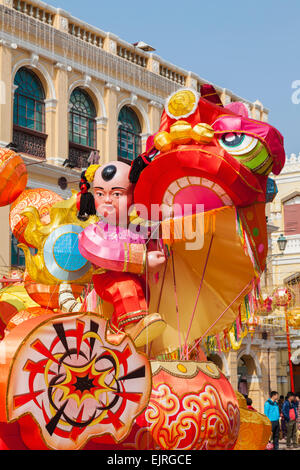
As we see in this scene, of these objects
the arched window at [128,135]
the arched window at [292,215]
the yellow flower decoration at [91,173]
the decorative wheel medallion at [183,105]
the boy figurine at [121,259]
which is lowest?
the boy figurine at [121,259]

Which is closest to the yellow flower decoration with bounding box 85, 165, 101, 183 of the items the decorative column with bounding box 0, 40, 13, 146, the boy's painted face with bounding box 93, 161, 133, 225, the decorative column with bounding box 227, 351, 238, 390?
the boy's painted face with bounding box 93, 161, 133, 225

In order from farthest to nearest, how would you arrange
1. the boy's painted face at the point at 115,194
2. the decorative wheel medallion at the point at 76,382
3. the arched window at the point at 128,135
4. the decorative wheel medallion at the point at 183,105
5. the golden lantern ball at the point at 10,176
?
the arched window at the point at 128,135 → the golden lantern ball at the point at 10,176 → the boy's painted face at the point at 115,194 → the decorative wheel medallion at the point at 183,105 → the decorative wheel medallion at the point at 76,382

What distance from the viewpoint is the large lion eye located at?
622cm

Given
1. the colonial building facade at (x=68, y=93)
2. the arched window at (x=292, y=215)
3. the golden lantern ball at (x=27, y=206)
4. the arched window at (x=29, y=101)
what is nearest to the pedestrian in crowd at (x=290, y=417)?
the colonial building facade at (x=68, y=93)

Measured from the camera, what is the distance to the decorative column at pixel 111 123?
20.2 metres

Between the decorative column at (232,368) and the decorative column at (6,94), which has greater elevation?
the decorative column at (6,94)

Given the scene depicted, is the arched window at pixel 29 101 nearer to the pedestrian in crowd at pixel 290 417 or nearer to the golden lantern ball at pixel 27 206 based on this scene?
the pedestrian in crowd at pixel 290 417

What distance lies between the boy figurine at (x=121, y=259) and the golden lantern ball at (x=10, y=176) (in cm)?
161

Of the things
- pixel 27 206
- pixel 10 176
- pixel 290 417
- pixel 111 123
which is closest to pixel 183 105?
Result: pixel 10 176

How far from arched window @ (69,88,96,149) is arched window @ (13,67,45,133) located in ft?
3.45

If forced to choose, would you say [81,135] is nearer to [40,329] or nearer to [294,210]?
[294,210]

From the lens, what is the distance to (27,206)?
29.5 ft

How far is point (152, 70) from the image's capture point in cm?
2162

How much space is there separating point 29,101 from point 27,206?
9974 millimetres
